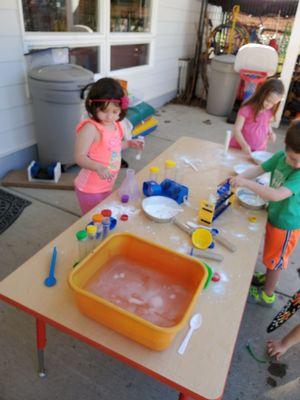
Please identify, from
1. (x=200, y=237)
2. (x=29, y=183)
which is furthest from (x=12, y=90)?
(x=200, y=237)

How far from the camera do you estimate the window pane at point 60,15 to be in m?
3.06

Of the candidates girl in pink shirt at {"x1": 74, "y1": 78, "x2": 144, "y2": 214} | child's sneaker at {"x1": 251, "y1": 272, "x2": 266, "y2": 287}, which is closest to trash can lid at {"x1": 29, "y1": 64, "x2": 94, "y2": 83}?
girl in pink shirt at {"x1": 74, "y1": 78, "x2": 144, "y2": 214}

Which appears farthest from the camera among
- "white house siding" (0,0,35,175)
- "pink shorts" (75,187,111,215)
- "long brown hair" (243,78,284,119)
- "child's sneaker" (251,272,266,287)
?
"white house siding" (0,0,35,175)

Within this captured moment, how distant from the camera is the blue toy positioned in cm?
166

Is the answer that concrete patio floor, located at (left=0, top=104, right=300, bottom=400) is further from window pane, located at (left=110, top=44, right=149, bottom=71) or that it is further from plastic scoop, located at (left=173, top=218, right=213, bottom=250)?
window pane, located at (left=110, top=44, right=149, bottom=71)

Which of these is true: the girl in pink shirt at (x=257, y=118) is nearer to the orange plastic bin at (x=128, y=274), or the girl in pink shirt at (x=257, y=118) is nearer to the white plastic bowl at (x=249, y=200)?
the white plastic bowl at (x=249, y=200)

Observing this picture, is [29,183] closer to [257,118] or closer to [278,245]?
[257,118]

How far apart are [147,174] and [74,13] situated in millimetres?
2658

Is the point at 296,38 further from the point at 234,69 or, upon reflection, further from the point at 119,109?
the point at 119,109

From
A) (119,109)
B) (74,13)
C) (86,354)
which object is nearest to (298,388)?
(86,354)

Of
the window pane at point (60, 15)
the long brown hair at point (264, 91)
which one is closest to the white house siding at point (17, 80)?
the window pane at point (60, 15)

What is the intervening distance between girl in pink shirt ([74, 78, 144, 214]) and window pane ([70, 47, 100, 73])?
223 cm

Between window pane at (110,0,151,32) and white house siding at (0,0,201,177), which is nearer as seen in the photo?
white house siding at (0,0,201,177)

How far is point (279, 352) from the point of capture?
1.69m
